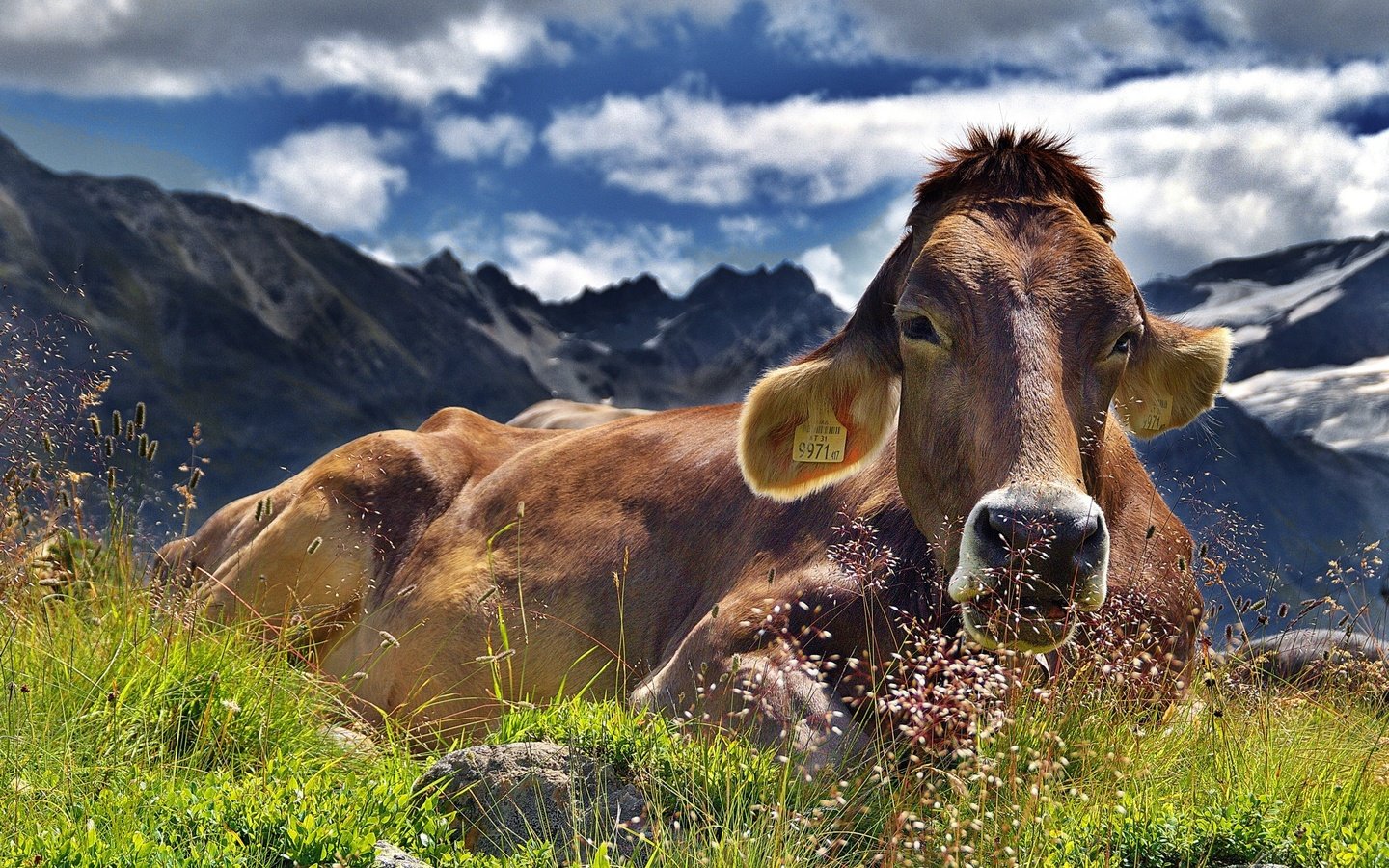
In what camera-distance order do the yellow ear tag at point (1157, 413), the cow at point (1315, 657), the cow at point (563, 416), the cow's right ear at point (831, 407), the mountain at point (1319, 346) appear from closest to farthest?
the cow at point (1315, 657), the cow's right ear at point (831, 407), the yellow ear tag at point (1157, 413), the cow at point (563, 416), the mountain at point (1319, 346)

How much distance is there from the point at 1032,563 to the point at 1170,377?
2.02 m

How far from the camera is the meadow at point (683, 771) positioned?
11.8ft

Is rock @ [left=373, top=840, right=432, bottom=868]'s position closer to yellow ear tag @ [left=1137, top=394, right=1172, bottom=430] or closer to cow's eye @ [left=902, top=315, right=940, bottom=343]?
cow's eye @ [left=902, top=315, right=940, bottom=343]

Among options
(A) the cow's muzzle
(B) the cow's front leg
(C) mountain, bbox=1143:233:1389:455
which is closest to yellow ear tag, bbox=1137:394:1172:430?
(A) the cow's muzzle

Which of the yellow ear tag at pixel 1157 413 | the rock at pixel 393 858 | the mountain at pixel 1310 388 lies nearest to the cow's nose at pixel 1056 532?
the yellow ear tag at pixel 1157 413

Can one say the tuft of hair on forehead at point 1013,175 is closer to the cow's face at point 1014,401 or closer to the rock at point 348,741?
the cow's face at point 1014,401

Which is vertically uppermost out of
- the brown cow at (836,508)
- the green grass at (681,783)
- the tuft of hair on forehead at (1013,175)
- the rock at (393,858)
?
the tuft of hair on forehead at (1013,175)

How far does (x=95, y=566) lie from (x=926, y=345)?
4785 millimetres

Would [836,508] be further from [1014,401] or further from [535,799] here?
[535,799]

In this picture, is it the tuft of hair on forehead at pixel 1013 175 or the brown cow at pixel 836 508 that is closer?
the brown cow at pixel 836 508

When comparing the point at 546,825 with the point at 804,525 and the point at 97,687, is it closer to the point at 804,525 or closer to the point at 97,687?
the point at 97,687

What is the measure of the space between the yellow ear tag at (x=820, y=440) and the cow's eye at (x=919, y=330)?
31.8 inches

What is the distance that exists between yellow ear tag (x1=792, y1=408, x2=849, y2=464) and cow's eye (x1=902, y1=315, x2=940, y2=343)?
0.81 m

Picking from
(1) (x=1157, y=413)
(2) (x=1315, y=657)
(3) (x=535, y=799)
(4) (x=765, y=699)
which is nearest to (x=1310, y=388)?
(2) (x=1315, y=657)
